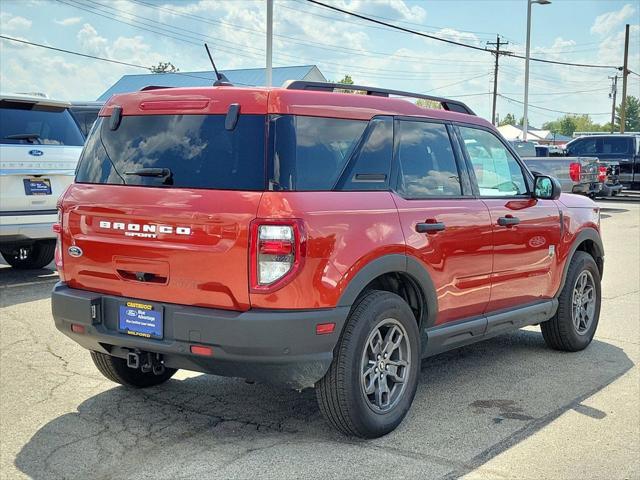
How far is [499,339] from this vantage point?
23.4ft

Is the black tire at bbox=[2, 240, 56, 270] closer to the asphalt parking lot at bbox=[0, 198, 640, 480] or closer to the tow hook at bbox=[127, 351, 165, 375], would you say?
the asphalt parking lot at bbox=[0, 198, 640, 480]

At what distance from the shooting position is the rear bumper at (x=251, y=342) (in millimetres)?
3971

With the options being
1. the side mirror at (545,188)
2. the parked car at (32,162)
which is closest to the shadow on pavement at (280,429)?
the side mirror at (545,188)

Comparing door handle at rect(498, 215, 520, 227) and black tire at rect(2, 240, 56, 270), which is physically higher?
door handle at rect(498, 215, 520, 227)

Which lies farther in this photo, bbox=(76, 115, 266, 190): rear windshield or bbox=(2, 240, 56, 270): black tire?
bbox=(2, 240, 56, 270): black tire

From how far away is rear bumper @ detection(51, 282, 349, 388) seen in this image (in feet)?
13.0

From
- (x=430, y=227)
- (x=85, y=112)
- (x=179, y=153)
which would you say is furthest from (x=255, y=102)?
(x=85, y=112)

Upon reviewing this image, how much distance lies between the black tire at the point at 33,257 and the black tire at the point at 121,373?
5.38 metres

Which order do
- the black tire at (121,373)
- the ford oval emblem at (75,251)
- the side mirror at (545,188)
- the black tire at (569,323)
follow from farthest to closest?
the black tire at (569,323) → the side mirror at (545,188) → the black tire at (121,373) → the ford oval emblem at (75,251)

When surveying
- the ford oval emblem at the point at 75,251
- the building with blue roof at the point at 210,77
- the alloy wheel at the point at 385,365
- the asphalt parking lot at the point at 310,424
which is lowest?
the asphalt parking lot at the point at 310,424

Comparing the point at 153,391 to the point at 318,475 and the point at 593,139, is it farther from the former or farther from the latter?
the point at 593,139

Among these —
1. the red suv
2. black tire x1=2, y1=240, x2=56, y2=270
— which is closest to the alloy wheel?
the red suv

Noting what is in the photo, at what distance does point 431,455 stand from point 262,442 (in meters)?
0.93

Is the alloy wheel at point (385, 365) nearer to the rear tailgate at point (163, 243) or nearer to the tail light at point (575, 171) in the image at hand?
the rear tailgate at point (163, 243)
